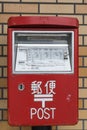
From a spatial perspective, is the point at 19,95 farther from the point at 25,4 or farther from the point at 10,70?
the point at 25,4

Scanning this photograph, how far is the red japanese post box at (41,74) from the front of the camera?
245 centimetres

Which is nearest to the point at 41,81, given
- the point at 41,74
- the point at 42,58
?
the point at 41,74

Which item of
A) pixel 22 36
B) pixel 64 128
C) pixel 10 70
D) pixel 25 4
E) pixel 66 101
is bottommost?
pixel 64 128

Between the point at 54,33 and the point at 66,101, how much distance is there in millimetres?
482

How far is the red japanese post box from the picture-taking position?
8.04 feet

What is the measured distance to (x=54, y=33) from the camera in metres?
2.50

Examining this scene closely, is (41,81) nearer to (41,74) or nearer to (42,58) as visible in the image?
(41,74)

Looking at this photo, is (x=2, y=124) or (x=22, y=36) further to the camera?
(x=2, y=124)

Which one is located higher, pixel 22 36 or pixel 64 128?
pixel 22 36

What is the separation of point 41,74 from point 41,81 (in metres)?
0.05

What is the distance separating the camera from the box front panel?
2.45 meters

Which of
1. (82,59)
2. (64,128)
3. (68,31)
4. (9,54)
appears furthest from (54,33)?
(64,128)

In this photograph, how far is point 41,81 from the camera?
8.06 feet

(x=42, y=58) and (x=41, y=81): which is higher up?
(x=42, y=58)
